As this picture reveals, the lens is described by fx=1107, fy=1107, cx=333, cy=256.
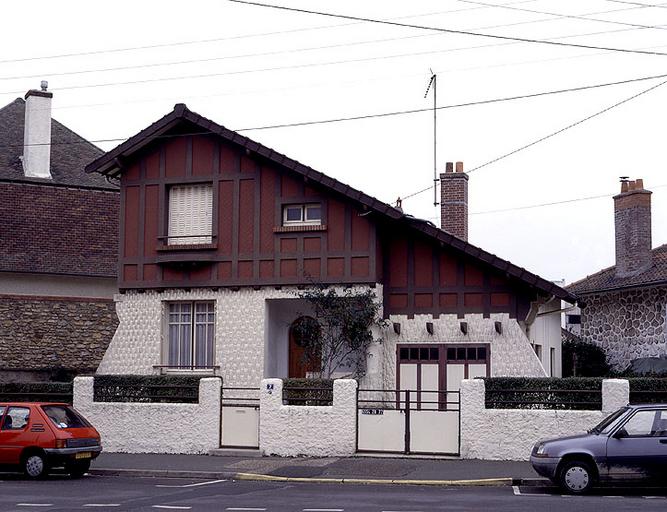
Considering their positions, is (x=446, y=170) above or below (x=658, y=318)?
above

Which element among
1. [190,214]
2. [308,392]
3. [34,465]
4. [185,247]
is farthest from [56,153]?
[34,465]

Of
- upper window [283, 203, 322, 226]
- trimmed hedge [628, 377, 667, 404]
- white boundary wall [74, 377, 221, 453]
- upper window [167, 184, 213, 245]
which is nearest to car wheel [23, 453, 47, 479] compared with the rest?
white boundary wall [74, 377, 221, 453]

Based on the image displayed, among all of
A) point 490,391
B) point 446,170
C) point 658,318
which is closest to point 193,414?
point 490,391

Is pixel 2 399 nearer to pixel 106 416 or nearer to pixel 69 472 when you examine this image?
pixel 106 416

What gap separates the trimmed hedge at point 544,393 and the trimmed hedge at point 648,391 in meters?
0.65

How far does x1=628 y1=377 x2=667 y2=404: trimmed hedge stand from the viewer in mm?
20984

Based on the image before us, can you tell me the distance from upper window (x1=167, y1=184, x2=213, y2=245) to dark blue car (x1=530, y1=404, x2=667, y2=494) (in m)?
11.9

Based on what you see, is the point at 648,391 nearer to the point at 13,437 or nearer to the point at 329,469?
the point at 329,469

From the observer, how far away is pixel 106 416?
24.3 m

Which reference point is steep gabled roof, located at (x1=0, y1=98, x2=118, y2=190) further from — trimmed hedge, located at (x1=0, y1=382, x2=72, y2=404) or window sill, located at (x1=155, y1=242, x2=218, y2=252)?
trimmed hedge, located at (x1=0, y1=382, x2=72, y2=404)

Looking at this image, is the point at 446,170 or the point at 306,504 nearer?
the point at 306,504

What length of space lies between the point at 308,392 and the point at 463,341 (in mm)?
4150

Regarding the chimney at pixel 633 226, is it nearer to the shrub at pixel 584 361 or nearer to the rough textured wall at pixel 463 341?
the shrub at pixel 584 361

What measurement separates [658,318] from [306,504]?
65.0 ft
